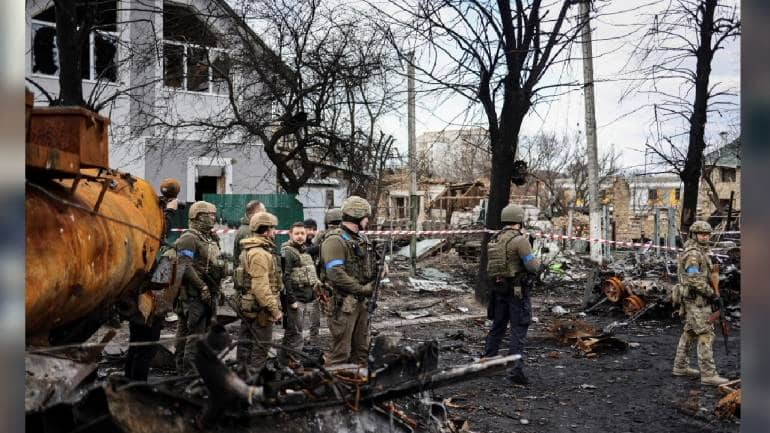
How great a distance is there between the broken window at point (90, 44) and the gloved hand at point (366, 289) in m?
3.63

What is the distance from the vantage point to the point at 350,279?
585cm

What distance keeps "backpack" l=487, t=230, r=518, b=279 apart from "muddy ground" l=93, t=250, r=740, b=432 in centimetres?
116

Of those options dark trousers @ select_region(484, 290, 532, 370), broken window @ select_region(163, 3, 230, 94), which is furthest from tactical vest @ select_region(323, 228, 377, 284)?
broken window @ select_region(163, 3, 230, 94)

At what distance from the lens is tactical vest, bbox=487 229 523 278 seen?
6887 millimetres

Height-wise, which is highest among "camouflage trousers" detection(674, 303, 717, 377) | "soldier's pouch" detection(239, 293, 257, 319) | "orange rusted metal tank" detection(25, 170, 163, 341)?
"orange rusted metal tank" detection(25, 170, 163, 341)

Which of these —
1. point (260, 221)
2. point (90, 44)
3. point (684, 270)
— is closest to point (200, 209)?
point (260, 221)

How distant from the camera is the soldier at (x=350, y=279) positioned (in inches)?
231

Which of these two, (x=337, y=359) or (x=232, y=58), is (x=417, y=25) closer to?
(x=232, y=58)

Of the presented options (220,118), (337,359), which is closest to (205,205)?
(337,359)

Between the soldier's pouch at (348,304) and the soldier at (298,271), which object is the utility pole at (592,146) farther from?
the soldier's pouch at (348,304)

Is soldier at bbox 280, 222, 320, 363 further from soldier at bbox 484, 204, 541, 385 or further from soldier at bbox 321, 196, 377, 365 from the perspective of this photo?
soldier at bbox 484, 204, 541, 385

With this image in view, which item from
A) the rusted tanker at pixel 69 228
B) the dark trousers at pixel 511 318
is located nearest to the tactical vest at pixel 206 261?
the rusted tanker at pixel 69 228

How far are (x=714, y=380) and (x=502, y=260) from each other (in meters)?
2.59

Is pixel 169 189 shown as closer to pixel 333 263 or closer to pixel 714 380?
pixel 333 263
